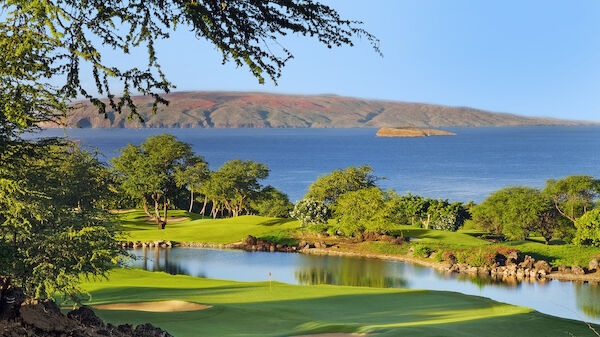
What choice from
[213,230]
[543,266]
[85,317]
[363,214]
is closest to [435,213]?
[363,214]

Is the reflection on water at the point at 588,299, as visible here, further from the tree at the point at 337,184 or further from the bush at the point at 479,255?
the tree at the point at 337,184

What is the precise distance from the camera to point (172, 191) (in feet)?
226

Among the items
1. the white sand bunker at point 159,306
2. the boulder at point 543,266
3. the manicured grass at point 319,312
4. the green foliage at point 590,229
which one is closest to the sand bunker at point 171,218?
the manicured grass at point 319,312

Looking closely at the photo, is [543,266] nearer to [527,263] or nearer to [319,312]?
[527,263]

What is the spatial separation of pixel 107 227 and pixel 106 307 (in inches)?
198

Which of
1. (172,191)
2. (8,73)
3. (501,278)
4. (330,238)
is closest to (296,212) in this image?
(330,238)

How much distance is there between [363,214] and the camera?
56.0m

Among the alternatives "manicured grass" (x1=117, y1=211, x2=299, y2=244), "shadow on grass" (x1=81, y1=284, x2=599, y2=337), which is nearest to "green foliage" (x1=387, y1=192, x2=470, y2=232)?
"manicured grass" (x1=117, y1=211, x2=299, y2=244)

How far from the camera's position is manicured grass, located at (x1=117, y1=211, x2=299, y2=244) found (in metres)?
59.2

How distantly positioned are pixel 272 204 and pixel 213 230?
74.8ft

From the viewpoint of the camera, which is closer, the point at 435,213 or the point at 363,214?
the point at 363,214

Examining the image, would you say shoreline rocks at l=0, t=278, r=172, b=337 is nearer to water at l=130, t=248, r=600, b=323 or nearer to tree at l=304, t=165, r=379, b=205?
water at l=130, t=248, r=600, b=323

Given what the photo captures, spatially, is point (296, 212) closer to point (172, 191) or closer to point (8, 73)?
point (172, 191)

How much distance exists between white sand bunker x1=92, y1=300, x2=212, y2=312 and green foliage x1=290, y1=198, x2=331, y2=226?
37.7 meters
